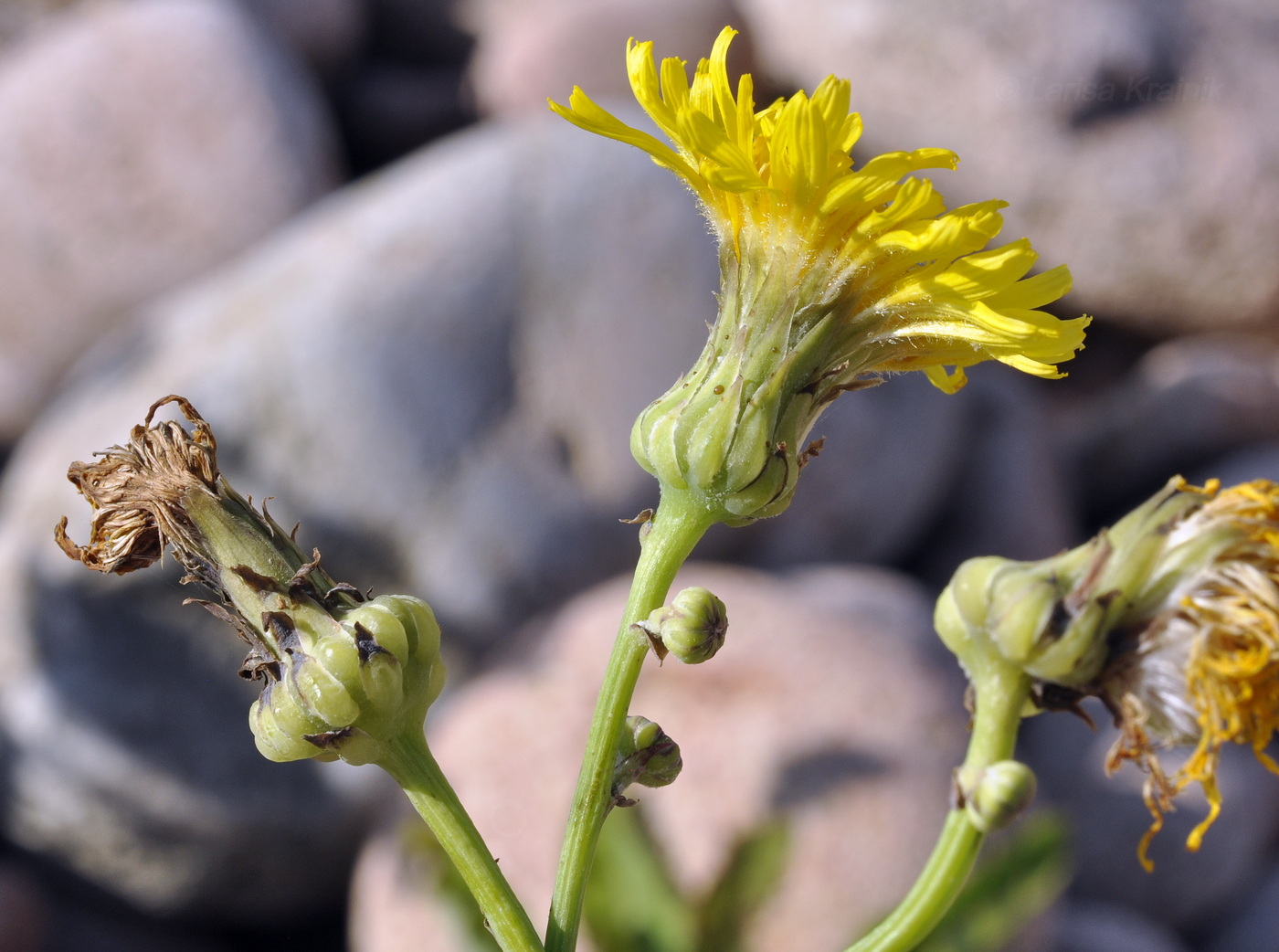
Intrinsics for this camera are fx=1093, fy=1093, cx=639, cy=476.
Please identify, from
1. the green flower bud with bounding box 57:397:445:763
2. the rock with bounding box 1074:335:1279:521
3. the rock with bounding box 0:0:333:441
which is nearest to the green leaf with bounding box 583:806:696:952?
the green flower bud with bounding box 57:397:445:763

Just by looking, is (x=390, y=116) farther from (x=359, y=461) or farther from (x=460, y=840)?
(x=460, y=840)

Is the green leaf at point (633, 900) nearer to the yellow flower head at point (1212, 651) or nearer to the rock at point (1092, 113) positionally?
the yellow flower head at point (1212, 651)

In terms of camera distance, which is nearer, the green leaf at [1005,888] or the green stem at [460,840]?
the green stem at [460,840]

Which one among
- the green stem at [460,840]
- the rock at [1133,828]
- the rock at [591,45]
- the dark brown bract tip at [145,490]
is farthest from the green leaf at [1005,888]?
the rock at [591,45]

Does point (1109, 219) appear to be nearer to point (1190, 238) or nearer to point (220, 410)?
point (1190, 238)

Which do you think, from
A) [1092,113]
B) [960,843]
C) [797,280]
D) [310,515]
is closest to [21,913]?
[310,515]

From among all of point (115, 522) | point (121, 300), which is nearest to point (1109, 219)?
point (121, 300)

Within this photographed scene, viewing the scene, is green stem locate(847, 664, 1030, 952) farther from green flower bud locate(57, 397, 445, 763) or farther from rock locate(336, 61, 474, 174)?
rock locate(336, 61, 474, 174)
